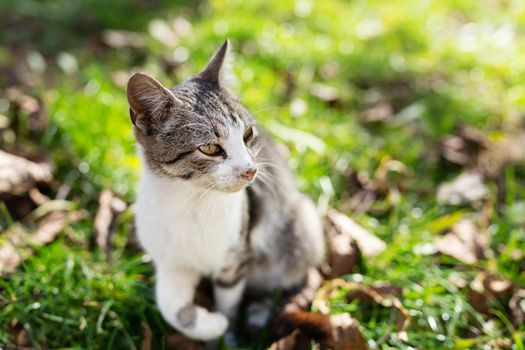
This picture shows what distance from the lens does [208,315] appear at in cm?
257

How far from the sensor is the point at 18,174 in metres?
3.23

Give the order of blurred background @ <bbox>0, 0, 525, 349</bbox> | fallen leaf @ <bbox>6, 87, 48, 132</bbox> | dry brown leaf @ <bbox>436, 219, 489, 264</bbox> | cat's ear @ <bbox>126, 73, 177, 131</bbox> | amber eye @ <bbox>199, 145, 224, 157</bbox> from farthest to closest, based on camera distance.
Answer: fallen leaf @ <bbox>6, 87, 48, 132</bbox> → dry brown leaf @ <bbox>436, 219, 489, 264</bbox> → blurred background @ <bbox>0, 0, 525, 349</bbox> → amber eye @ <bbox>199, 145, 224, 157</bbox> → cat's ear @ <bbox>126, 73, 177, 131</bbox>

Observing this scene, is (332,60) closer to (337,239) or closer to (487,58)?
(487,58)

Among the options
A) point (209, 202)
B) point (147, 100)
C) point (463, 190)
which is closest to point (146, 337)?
point (209, 202)

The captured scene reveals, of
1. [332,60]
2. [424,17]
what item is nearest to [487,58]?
[424,17]

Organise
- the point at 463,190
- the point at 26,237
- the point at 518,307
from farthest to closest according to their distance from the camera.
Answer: the point at 463,190, the point at 26,237, the point at 518,307

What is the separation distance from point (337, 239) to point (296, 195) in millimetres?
392

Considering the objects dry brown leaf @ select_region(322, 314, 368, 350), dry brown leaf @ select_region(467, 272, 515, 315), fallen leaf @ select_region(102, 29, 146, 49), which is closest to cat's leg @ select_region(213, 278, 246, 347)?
dry brown leaf @ select_region(322, 314, 368, 350)

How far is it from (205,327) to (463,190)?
6.69 ft

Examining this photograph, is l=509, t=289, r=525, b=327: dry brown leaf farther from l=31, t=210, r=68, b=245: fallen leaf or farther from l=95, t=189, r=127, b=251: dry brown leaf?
l=31, t=210, r=68, b=245: fallen leaf

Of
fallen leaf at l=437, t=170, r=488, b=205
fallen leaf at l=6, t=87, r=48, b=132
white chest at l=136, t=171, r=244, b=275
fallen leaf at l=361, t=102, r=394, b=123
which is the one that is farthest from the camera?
fallen leaf at l=361, t=102, r=394, b=123

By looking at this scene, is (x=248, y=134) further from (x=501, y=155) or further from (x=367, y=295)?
(x=501, y=155)

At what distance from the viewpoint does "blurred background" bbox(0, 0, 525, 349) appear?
2.74 meters

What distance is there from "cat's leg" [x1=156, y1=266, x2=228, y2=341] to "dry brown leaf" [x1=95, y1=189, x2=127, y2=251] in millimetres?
630
